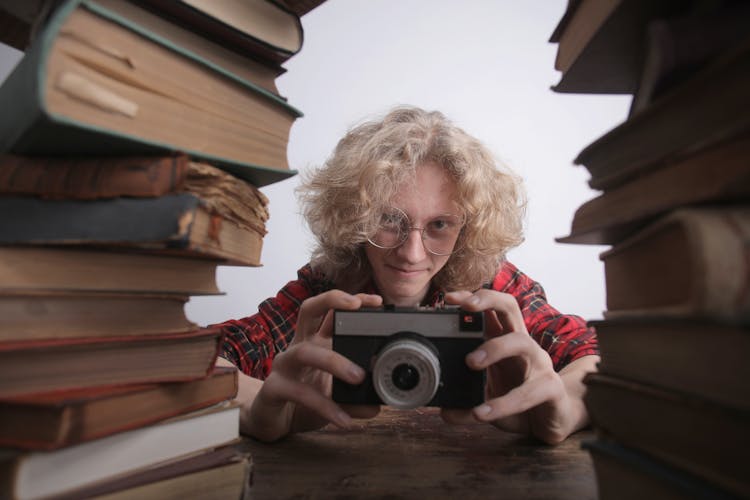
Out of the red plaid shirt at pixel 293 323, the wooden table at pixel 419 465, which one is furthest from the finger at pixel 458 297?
the red plaid shirt at pixel 293 323

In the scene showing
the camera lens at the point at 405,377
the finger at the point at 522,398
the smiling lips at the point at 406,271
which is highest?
the smiling lips at the point at 406,271

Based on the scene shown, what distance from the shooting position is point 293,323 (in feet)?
5.48

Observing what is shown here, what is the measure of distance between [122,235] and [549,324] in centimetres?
133

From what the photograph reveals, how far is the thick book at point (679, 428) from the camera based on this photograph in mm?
356

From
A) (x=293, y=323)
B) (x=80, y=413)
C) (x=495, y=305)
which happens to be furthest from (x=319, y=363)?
(x=293, y=323)

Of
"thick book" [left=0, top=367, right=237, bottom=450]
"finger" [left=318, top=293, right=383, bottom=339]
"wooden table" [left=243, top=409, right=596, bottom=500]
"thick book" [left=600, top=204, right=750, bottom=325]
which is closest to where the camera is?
"thick book" [left=600, top=204, right=750, bottom=325]

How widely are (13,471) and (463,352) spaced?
0.64 m

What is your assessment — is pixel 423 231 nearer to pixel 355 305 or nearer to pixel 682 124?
pixel 355 305

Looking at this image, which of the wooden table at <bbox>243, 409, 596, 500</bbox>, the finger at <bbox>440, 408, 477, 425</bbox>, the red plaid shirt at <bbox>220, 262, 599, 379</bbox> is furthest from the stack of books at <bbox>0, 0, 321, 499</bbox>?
the red plaid shirt at <bbox>220, 262, 599, 379</bbox>

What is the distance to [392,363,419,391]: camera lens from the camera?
821 mm

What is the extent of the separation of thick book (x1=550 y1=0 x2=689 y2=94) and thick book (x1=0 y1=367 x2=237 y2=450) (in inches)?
24.1

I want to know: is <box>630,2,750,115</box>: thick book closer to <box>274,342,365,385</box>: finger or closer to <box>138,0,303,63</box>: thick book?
<box>138,0,303,63</box>: thick book

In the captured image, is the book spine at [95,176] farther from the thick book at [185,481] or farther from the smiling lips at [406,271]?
the smiling lips at [406,271]

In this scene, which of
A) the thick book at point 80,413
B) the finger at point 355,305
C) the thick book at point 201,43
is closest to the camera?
the thick book at point 80,413
